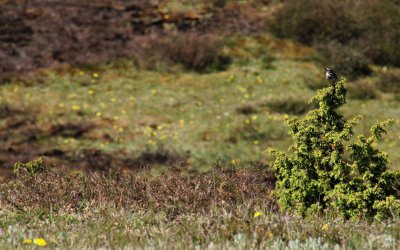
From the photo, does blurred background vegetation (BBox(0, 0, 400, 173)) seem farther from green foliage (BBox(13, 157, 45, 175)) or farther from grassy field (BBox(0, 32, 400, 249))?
green foliage (BBox(13, 157, 45, 175))

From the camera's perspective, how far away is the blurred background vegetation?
57.4 ft

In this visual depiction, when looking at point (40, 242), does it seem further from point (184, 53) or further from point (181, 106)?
point (184, 53)

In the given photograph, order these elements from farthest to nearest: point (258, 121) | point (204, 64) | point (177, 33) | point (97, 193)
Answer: point (177, 33), point (204, 64), point (258, 121), point (97, 193)

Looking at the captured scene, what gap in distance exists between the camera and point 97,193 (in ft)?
29.7

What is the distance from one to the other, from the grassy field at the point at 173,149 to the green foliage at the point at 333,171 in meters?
0.37

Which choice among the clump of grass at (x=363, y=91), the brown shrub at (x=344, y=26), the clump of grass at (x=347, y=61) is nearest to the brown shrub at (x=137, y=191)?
the clump of grass at (x=363, y=91)

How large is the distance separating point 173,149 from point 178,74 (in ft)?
18.4

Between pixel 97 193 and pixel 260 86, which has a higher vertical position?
pixel 97 193

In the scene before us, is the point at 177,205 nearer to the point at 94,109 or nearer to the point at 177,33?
the point at 94,109

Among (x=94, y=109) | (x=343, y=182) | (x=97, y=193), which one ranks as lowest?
(x=94, y=109)

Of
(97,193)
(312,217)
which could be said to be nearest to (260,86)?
(97,193)

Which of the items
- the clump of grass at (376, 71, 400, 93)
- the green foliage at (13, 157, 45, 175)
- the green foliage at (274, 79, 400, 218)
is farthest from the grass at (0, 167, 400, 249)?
the clump of grass at (376, 71, 400, 93)

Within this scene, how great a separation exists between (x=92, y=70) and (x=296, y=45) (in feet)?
24.5

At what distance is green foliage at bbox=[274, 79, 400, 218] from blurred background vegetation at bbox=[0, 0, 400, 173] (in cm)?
717
